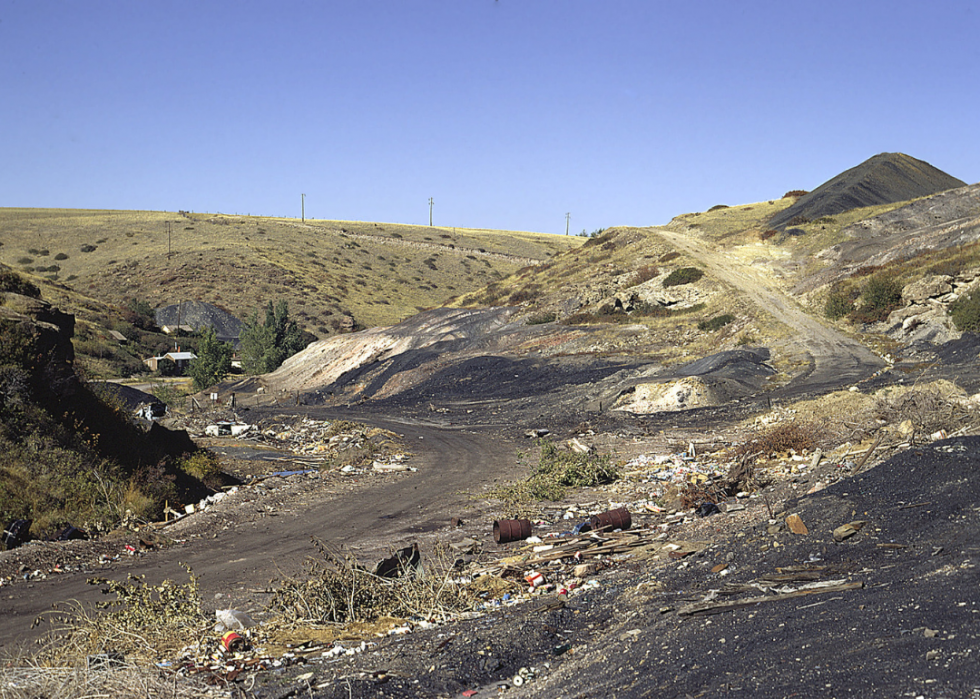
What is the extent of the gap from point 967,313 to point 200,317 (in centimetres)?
7199

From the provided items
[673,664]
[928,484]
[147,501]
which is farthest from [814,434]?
[147,501]

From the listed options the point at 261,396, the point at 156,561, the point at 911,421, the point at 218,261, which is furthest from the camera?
the point at 218,261

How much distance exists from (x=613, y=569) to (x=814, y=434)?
805 centimetres

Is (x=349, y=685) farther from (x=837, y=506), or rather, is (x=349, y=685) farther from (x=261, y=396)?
(x=261, y=396)

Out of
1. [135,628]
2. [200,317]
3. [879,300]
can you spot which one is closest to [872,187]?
[879,300]

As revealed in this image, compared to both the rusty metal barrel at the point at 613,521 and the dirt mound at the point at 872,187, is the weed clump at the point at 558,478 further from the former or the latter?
the dirt mound at the point at 872,187

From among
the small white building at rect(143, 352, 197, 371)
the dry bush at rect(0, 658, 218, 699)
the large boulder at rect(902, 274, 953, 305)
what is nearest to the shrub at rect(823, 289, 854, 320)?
the large boulder at rect(902, 274, 953, 305)

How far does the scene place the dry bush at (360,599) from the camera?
8.74m

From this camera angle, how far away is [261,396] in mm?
49094

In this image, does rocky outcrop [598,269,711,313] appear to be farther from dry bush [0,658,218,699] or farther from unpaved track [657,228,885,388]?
dry bush [0,658,218,699]

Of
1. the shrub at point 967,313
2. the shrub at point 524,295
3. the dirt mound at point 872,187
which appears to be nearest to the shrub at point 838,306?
the shrub at point 967,313

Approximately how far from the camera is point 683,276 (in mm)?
49125

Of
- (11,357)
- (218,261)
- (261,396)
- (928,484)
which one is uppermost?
(218,261)

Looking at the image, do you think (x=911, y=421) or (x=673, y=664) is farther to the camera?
(x=911, y=421)
